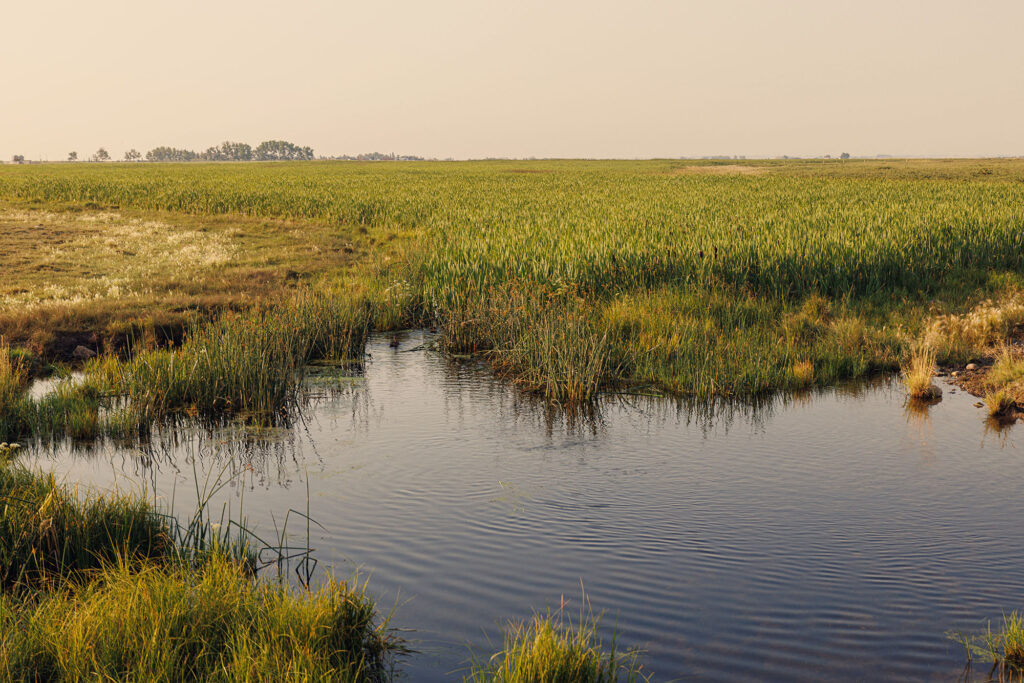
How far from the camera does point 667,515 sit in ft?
24.8

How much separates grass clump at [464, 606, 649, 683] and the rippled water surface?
0.19m

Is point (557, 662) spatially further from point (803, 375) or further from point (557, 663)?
point (803, 375)

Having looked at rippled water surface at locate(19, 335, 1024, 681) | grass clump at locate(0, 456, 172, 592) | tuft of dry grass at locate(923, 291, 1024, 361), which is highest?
tuft of dry grass at locate(923, 291, 1024, 361)

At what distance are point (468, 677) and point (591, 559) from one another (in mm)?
1961

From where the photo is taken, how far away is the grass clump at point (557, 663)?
4457 mm

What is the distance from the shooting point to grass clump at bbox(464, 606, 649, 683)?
14.6ft

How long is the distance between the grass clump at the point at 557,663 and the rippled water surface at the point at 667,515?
0.19 m

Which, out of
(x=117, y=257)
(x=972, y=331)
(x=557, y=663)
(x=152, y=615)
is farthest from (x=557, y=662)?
(x=117, y=257)

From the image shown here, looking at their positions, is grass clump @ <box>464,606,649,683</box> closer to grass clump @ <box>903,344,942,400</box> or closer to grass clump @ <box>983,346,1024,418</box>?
grass clump @ <box>983,346,1024,418</box>

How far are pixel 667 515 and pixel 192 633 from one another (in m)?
4.32

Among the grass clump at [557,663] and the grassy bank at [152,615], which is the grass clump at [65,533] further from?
the grass clump at [557,663]

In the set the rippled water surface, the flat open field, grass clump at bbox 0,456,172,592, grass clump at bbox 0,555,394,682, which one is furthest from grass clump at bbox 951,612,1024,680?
the flat open field

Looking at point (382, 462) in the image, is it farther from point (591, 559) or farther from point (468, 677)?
point (468, 677)

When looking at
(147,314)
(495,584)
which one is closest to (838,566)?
(495,584)
